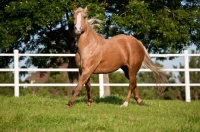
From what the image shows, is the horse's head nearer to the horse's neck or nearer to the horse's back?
the horse's neck

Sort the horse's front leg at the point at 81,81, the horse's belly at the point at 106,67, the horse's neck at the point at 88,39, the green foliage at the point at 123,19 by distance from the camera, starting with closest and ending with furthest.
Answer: the horse's front leg at the point at 81,81, the horse's neck at the point at 88,39, the horse's belly at the point at 106,67, the green foliage at the point at 123,19

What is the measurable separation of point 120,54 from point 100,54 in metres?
0.64

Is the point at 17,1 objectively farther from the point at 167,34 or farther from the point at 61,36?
the point at 167,34

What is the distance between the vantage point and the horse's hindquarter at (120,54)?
9.54 meters

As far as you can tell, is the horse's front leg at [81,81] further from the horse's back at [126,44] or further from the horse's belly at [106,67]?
the horse's back at [126,44]

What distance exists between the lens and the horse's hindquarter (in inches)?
376

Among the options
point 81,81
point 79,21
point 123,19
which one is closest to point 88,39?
point 79,21

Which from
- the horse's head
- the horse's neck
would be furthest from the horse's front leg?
the horse's head

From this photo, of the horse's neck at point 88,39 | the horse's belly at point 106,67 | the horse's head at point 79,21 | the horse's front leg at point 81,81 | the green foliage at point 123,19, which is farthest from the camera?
the green foliage at point 123,19

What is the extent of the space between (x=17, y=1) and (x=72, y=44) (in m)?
4.91

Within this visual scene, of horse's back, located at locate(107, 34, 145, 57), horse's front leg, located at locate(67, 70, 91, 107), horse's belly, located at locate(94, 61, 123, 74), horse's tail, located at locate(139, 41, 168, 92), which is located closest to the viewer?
horse's front leg, located at locate(67, 70, 91, 107)

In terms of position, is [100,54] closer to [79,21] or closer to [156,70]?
[79,21]

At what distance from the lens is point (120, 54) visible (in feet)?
32.0

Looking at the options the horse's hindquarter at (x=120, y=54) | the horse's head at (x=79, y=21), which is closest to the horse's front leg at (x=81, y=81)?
the horse's hindquarter at (x=120, y=54)
